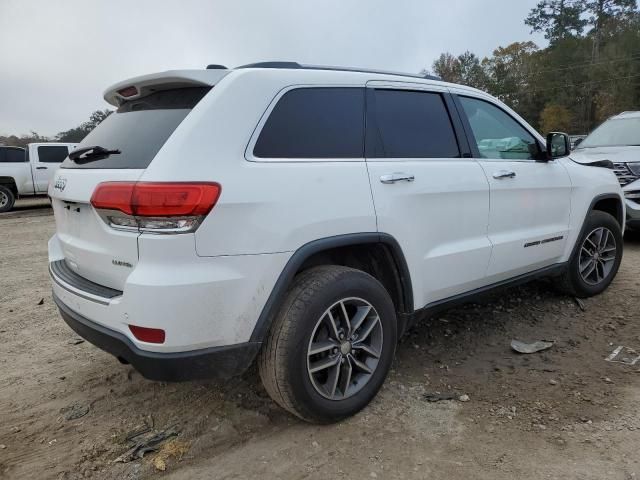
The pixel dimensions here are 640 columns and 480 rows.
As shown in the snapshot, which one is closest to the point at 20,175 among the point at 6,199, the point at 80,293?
the point at 6,199

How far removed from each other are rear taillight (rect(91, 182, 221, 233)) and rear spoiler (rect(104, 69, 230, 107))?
1.98 ft

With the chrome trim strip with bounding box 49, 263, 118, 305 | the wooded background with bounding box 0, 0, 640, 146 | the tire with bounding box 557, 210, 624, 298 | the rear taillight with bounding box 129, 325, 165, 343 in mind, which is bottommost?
the tire with bounding box 557, 210, 624, 298

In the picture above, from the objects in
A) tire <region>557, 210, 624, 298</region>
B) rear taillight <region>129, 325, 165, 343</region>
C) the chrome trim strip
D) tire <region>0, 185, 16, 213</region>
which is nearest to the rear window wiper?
the chrome trim strip

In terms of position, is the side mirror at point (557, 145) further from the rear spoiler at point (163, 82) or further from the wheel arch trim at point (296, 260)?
the rear spoiler at point (163, 82)

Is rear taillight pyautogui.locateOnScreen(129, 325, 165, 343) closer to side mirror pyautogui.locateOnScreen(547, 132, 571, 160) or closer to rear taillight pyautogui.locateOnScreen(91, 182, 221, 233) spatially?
rear taillight pyautogui.locateOnScreen(91, 182, 221, 233)

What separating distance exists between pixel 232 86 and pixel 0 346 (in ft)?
9.73

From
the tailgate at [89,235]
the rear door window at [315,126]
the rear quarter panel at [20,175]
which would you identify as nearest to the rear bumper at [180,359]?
the tailgate at [89,235]

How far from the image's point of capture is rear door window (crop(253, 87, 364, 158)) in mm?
2545

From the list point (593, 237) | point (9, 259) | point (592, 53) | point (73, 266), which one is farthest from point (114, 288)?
point (592, 53)

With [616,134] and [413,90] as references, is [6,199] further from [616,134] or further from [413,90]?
[616,134]

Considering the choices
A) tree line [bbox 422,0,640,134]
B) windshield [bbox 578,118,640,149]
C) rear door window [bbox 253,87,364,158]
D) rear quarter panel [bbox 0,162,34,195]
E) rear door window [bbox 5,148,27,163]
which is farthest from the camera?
tree line [bbox 422,0,640,134]

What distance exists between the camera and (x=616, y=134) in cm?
767

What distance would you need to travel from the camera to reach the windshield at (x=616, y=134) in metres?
7.41

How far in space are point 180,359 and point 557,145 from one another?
3.31 m
